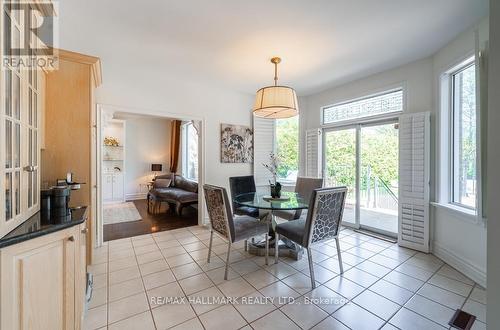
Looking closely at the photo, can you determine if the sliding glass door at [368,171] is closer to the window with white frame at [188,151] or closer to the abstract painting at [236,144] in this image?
the abstract painting at [236,144]

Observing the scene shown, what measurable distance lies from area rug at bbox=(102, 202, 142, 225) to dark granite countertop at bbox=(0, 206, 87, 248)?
3.28m

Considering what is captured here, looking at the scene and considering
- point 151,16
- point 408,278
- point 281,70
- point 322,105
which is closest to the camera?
point 151,16

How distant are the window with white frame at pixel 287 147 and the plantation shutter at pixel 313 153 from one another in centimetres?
30

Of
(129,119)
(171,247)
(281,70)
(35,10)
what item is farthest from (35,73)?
(129,119)

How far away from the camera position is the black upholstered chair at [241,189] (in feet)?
11.0

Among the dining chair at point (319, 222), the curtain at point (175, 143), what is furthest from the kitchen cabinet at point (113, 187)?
the dining chair at point (319, 222)

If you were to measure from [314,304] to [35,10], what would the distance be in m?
3.16

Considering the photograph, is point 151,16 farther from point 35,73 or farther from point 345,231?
point 345,231

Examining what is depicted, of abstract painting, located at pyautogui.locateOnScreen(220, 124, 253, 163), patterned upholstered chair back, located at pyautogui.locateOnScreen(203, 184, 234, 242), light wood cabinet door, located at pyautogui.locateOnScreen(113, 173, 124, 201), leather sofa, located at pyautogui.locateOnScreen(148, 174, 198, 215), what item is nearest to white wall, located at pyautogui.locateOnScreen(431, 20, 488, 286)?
patterned upholstered chair back, located at pyautogui.locateOnScreen(203, 184, 234, 242)

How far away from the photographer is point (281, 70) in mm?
3418

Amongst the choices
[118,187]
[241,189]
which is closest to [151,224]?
[241,189]

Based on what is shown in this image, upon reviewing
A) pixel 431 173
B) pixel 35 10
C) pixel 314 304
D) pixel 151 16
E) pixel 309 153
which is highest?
pixel 151 16

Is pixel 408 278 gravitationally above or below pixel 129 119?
below

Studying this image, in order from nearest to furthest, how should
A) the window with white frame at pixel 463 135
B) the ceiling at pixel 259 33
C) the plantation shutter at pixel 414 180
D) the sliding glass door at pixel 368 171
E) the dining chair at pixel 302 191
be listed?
the ceiling at pixel 259 33, the window with white frame at pixel 463 135, the plantation shutter at pixel 414 180, the dining chair at pixel 302 191, the sliding glass door at pixel 368 171
